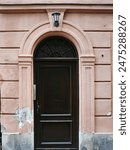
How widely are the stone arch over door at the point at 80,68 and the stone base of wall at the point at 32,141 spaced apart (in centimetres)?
15

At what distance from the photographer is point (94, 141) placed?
7.43 m

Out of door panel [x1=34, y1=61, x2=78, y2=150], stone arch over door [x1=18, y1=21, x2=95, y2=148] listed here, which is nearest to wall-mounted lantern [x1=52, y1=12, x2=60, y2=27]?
stone arch over door [x1=18, y1=21, x2=95, y2=148]

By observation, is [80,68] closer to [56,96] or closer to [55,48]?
[55,48]

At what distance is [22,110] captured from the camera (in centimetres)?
744

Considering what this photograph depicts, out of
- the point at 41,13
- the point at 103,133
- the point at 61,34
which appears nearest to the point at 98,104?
the point at 103,133

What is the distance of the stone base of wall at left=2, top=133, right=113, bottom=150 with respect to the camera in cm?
737

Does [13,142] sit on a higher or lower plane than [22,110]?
lower

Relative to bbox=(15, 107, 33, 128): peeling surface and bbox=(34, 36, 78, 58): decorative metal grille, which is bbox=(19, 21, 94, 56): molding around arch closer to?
bbox=(34, 36, 78, 58): decorative metal grille

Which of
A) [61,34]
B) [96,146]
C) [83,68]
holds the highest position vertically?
[61,34]

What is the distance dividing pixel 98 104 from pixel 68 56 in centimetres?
139

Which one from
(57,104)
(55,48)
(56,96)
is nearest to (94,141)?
(57,104)

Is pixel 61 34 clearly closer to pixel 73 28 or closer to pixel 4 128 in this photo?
pixel 73 28

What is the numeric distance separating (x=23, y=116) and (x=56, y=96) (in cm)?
98

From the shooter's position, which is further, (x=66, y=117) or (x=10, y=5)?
(x=66, y=117)
